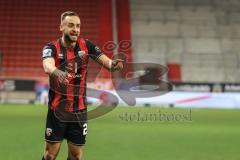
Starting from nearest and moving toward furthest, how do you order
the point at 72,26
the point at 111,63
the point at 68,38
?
the point at 72,26, the point at 68,38, the point at 111,63

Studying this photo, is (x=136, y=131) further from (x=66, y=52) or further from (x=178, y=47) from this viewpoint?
(x=178, y=47)

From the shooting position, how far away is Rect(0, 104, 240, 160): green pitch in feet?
28.6

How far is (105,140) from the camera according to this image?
419 inches

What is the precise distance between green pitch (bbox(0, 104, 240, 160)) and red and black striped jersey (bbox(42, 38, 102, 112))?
A: 266 cm

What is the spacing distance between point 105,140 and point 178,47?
56.1 ft

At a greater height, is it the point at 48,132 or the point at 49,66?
the point at 49,66

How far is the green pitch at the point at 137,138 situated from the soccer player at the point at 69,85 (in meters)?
2.50

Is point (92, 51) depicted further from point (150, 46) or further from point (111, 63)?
point (150, 46)

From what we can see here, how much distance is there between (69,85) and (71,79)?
7cm

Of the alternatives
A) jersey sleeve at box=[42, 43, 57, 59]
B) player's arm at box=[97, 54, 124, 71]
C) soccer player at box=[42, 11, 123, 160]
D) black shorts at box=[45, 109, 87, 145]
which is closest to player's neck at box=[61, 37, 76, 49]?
soccer player at box=[42, 11, 123, 160]

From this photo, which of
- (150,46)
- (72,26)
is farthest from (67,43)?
(150,46)

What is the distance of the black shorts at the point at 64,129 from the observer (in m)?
5.62

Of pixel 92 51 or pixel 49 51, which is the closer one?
pixel 49 51

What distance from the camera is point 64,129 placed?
568cm
